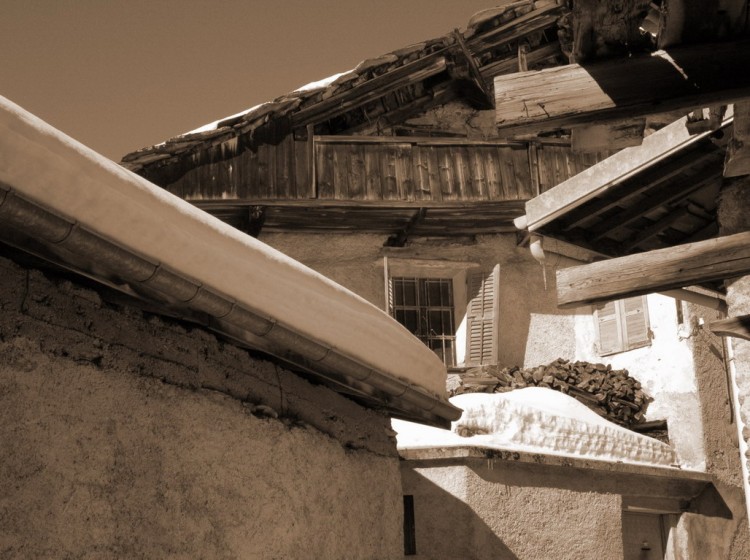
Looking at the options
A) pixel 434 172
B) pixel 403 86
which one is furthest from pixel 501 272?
pixel 403 86

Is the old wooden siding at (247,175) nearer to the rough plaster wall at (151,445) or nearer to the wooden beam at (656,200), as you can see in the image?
the wooden beam at (656,200)

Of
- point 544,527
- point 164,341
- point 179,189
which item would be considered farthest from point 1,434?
point 179,189

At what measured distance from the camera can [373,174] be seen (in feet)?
42.8

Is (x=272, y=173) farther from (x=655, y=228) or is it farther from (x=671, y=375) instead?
(x=655, y=228)

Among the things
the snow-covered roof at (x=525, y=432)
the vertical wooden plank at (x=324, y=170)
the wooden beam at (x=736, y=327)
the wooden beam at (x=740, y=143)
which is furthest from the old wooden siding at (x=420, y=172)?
the wooden beam at (x=740, y=143)

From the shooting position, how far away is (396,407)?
5492mm

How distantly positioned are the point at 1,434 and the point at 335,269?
9.65m

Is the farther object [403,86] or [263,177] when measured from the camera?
[403,86]

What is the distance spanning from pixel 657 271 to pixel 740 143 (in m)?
0.83

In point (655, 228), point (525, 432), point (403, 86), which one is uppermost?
point (403, 86)

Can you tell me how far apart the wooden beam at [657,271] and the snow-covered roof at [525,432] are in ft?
10.6

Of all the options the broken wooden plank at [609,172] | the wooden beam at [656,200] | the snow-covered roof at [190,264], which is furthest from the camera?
the wooden beam at [656,200]

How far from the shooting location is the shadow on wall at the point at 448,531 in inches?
302

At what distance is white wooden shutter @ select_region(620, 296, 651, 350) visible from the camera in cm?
1205
